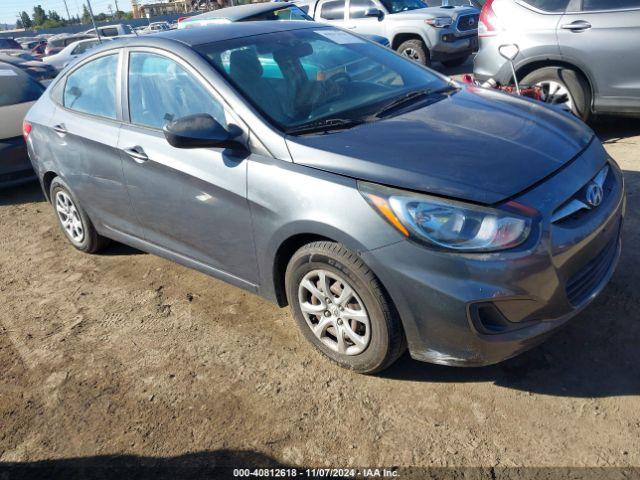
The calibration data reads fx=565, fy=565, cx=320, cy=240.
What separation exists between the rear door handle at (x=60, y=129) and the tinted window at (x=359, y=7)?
840 centimetres

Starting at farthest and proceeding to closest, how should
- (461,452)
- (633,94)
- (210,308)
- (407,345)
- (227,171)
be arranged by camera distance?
(633,94) < (210,308) < (227,171) < (407,345) < (461,452)

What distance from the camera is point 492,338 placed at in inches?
94.4

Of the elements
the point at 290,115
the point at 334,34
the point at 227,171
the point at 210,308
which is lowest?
the point at 210,308

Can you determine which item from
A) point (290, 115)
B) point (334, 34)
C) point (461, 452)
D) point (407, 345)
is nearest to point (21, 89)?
point (334, 34)

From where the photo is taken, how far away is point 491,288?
2309 millimetres

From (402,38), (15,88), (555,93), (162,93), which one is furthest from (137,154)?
(402,38)

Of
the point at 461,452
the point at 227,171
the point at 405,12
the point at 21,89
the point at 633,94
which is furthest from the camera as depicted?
the point at 405,12

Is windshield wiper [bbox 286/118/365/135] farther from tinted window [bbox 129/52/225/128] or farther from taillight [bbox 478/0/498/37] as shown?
taillight [bbox 478/0/498/37]

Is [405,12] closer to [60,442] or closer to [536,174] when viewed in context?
[536,174]

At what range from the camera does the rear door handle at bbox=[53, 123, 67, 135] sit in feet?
14.0

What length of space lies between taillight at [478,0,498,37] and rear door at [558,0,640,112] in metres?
0.73

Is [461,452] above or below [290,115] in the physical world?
below

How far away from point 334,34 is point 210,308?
2057 mm

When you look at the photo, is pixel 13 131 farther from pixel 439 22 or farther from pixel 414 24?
pixel 439 22
